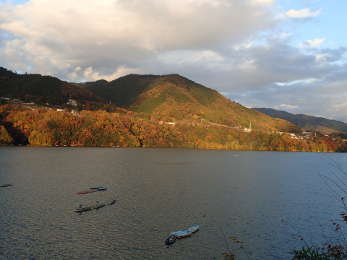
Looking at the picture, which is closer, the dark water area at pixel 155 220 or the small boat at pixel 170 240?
the dark water area at pixel 155 220

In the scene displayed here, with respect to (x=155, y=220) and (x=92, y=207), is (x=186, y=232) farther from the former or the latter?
(x=92, y=207)

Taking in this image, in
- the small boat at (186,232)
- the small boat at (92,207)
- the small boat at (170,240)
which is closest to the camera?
the small boat at (170,240)

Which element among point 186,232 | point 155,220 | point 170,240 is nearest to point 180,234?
point 186,232

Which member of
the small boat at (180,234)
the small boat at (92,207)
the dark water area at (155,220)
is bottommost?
the dark water area at (155,220)

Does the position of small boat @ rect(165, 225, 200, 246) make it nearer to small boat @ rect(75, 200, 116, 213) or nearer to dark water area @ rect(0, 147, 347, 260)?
dark water area @ rect(0, 147, 347, 260)

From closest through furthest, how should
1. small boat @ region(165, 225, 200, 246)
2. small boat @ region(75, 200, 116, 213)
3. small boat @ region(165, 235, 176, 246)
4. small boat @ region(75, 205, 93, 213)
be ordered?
small boat @ region(165, 235, 176, 246) → small boat @ region(165, 225, 200, 246) → small boat @ region(75, 205, 93, 213) → small boat @ region(75, 200, 116, 213)

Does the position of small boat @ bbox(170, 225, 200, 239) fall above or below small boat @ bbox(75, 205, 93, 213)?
above

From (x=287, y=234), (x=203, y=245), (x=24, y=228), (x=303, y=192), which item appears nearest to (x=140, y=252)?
(x=203, y=245)

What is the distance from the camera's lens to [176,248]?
66.2 feet

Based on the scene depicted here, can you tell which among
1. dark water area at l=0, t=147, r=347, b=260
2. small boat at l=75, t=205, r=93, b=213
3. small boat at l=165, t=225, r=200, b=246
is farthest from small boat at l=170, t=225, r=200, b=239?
small boat at l=75, t=205, r=93, b=213

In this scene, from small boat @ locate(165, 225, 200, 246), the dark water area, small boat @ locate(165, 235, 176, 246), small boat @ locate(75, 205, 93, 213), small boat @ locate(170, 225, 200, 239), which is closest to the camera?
the dark water area

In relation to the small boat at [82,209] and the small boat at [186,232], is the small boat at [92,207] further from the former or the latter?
the small boat at [186,232]

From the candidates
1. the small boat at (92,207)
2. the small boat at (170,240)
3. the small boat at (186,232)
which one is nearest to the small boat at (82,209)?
the small boat at (92,207)

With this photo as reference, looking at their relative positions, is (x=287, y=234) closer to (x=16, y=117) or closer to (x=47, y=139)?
(x=47, y=139)
